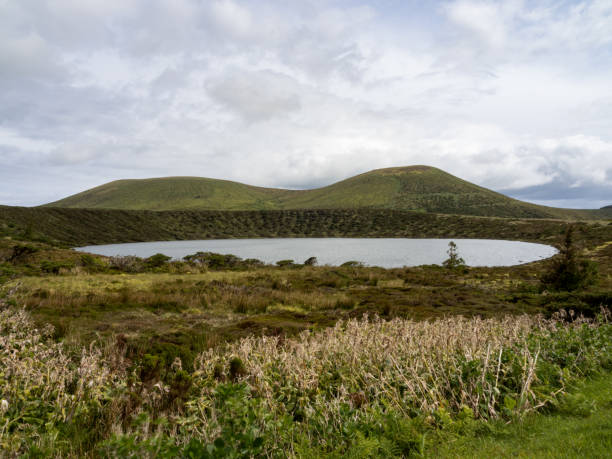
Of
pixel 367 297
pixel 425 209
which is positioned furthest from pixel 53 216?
pixel 425 209

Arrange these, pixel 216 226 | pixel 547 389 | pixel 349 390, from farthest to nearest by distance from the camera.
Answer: pixel 216 226
pixel 349 390
pixel 547 389

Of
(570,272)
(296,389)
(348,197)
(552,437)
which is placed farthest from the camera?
(348,197)

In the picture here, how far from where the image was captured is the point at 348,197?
558 ft

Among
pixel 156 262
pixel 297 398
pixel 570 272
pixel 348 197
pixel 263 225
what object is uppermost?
pixel 348 197

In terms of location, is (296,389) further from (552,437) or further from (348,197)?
(348,197)

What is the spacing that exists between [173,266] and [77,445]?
24.9 meters

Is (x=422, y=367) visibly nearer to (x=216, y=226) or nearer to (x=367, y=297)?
(x=367, y=297)

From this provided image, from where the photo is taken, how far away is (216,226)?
95.9 meters

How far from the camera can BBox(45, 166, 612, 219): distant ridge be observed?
140 meters

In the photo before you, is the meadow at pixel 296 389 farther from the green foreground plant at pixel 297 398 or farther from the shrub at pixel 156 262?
the shrub at pixel 156 262

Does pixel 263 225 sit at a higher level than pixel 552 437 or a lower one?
higher

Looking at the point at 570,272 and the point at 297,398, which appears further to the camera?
the point at 570,272

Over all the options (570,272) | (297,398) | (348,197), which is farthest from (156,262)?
(348,197)

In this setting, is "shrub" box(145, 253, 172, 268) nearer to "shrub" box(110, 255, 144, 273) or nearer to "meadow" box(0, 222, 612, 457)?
"shrub" box(110, 255, 144, 273)
